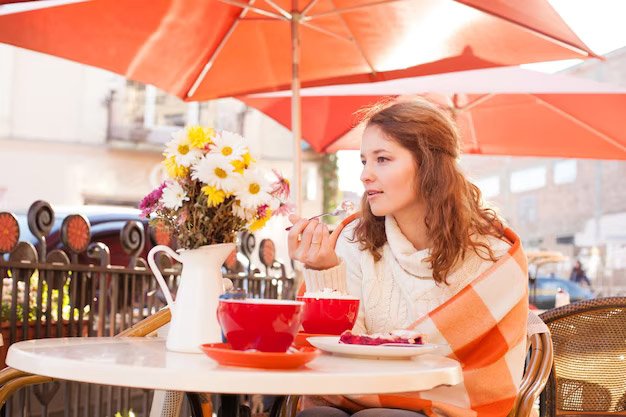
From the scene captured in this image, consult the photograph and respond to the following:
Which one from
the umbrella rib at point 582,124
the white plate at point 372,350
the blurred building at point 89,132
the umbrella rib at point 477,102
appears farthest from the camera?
the blurred building at point 89,132

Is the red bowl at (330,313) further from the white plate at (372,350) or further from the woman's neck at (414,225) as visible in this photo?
the woman's neck at (414,225)

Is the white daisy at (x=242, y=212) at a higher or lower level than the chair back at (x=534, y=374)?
higher

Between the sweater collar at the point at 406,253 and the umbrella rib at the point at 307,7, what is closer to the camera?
the sweater collar at the point at 406,253

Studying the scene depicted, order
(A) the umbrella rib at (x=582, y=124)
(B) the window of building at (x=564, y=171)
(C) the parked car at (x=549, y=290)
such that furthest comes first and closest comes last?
(B) the window of building at (x=564, y=171)
(C) the parked car at (x=549, y=290)
(A) the umbrella rib at (x=582, y=124)

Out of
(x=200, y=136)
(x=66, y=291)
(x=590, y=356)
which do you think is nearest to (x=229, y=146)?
(x=200, y=136)

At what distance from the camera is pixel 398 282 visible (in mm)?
2596

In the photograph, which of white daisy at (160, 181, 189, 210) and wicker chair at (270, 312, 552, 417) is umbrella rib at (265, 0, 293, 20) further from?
white daisy at (160, 181, 189, 210)

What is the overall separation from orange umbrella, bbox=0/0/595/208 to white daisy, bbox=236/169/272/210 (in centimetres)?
274

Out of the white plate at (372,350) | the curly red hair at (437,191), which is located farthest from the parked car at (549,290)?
the white plate at (372,350)

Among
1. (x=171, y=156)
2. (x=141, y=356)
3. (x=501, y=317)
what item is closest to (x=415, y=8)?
(x=501, y=317)

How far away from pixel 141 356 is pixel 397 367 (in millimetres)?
514

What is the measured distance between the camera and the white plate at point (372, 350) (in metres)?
1.78

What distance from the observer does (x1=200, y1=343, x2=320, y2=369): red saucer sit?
151 centimetres

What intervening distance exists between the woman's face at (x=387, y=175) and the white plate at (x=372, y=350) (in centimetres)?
85
